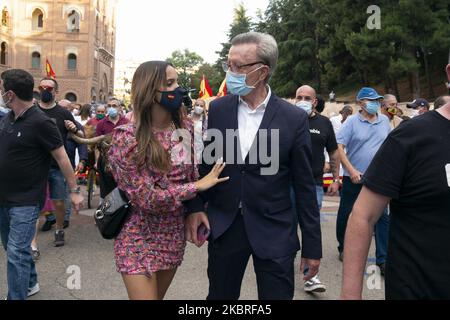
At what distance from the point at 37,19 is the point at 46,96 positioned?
58.6 m

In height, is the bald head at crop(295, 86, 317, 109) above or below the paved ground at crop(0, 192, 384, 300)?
above

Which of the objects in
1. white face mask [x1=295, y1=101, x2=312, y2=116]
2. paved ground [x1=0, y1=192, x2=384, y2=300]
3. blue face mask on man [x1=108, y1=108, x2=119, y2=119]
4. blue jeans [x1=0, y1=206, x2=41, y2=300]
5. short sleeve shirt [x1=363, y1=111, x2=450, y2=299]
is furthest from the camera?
blue face mask on man [x1=108, y1=108, x2=119, y2=119]

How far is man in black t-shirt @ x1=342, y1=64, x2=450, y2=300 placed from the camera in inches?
75.7

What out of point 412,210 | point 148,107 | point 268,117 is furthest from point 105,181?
point 412,210

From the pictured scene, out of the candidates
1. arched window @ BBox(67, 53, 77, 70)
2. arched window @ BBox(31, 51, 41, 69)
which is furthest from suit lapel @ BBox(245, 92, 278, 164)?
arched window @ BBox(67, 53, 77, 70)

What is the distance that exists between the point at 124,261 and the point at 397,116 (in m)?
6.69

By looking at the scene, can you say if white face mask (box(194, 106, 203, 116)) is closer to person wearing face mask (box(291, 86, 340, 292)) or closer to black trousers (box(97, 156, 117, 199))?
black trousers (box(97, 156, 117, 199))

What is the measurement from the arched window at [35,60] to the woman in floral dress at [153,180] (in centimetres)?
6099

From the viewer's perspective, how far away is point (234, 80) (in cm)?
299

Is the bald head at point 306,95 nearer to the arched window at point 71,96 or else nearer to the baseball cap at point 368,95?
the baseball cap at point 368,95

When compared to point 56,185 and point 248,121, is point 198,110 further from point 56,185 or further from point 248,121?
point 248,121

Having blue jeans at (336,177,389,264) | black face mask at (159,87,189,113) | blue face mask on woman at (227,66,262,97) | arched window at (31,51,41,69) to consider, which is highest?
arched window at (31,51,41,69)

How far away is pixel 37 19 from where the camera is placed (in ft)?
194

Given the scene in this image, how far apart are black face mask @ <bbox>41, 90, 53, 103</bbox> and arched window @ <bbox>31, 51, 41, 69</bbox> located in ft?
186
